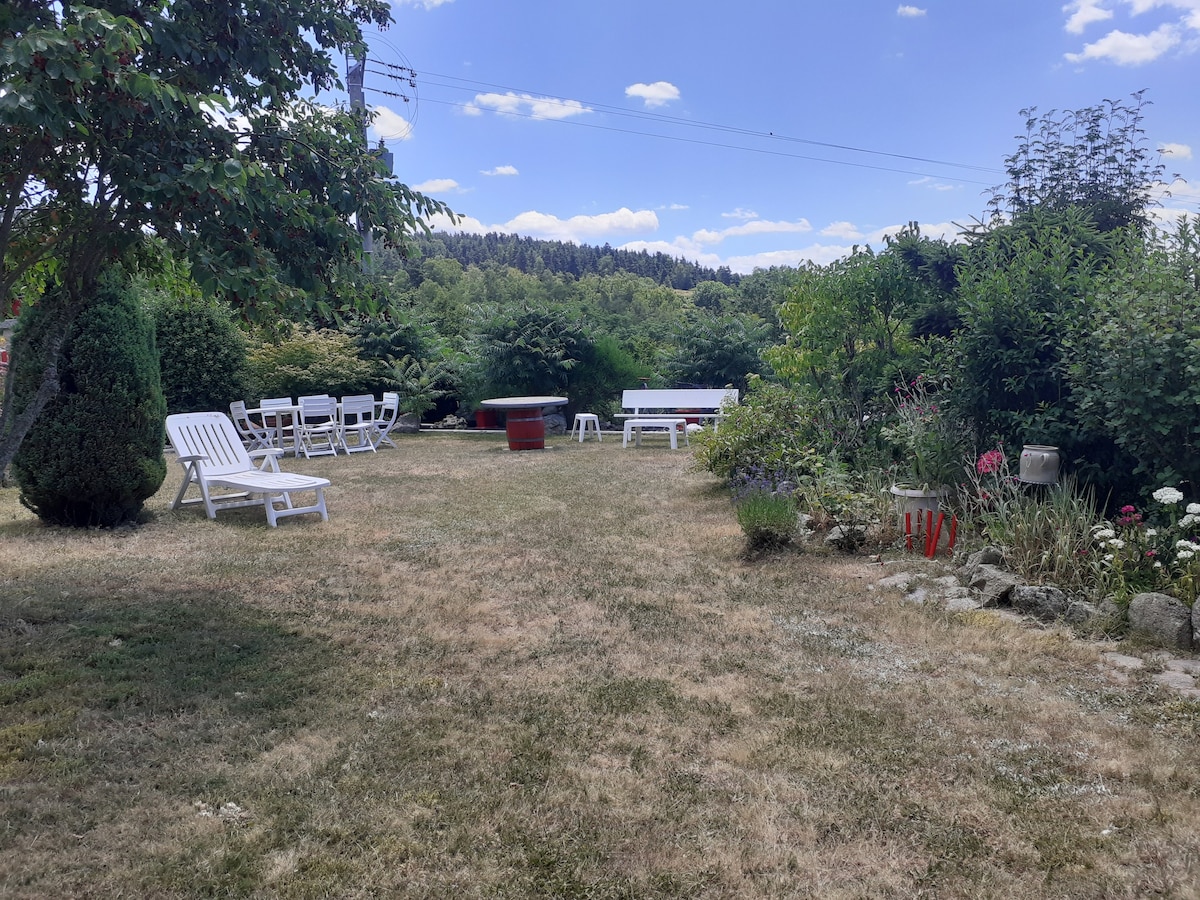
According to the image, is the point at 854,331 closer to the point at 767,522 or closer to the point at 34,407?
the point at 767,522

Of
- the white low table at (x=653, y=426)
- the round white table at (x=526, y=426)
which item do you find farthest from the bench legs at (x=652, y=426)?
the round white table at (x=526, y=426)

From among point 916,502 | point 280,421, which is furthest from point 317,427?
point 916,502

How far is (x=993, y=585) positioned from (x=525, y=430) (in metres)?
8.10

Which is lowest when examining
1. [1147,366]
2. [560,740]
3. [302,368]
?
[560,740]

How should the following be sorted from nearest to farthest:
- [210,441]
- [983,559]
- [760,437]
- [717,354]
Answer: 1. [983,559]
2. [210,441]
3. [760,437]
4. [717,354]

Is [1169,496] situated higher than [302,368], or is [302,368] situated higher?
[302,368]

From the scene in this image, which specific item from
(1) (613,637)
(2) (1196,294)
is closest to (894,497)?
(2) (1196,294)

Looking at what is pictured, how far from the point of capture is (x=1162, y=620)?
361 centimetres

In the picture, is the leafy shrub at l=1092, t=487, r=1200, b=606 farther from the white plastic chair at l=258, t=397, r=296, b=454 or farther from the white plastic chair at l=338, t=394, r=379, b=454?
the white plastic chair at l=338, t=394, r=379, b=454

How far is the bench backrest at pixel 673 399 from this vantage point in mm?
13461

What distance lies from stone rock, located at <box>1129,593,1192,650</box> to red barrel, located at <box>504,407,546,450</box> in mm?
8742

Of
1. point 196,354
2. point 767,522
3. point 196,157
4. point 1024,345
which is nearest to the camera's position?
point 196,157

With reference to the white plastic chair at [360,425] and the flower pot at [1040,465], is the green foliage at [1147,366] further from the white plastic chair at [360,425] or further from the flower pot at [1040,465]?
the white plastic chair at [360,425]

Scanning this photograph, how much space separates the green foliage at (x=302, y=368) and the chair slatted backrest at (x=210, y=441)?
6101 mm
